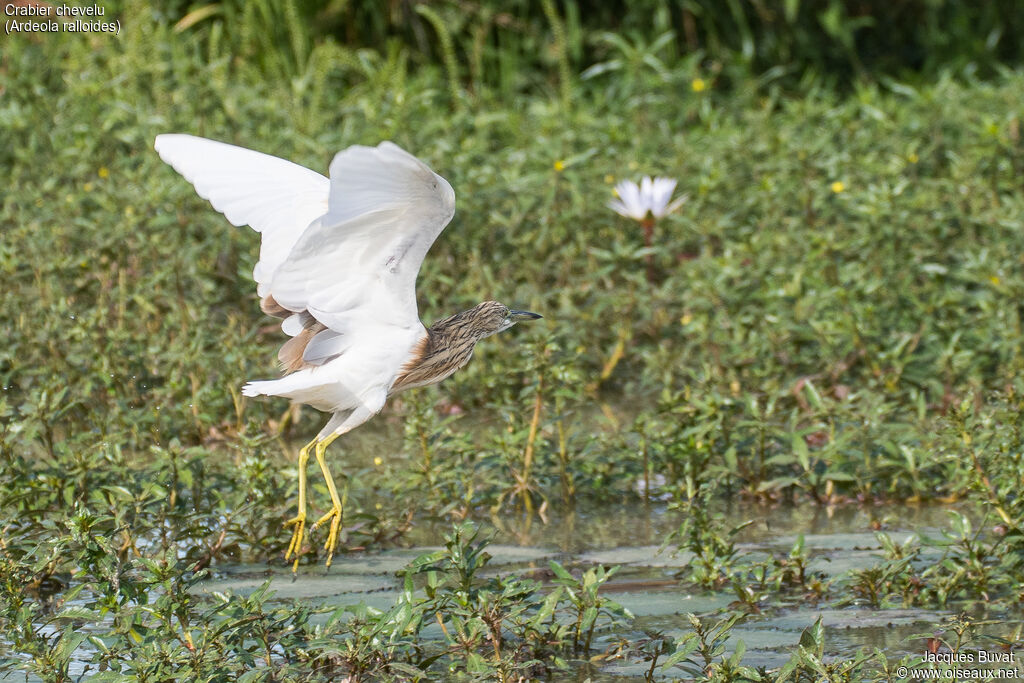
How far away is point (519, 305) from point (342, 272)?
2.36 m

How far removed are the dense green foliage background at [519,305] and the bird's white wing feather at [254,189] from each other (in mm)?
681

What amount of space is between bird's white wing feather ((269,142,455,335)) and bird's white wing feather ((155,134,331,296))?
0.27 m

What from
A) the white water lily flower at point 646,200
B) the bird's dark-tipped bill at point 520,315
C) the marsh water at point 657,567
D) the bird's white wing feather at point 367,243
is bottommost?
the marsh water at point 657,567

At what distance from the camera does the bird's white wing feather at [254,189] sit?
383 centimetres

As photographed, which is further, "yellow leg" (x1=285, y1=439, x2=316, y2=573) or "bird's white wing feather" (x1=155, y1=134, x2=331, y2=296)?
"bird's white wing feather" (x1=155, y1=134, x2=331, y2=296)

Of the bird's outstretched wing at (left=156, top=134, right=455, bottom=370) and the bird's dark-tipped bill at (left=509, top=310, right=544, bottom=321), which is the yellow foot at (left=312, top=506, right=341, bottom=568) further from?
the bird's dark-tipped bill at (left=509, top=310, right=544, bottom=321)

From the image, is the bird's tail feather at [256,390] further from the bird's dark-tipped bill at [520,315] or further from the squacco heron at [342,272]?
the bird's dark-tipped bill at [520,315]

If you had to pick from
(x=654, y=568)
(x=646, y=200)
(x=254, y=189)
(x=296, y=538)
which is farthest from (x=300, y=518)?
(x=646, y=200)

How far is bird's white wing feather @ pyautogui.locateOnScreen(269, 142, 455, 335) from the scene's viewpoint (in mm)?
3180

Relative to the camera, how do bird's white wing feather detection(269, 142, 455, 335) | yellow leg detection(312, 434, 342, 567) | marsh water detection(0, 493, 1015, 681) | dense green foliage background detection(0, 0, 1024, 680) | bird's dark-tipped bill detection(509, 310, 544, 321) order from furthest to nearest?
1. bird's dark-tipped bill detection(509, 310, 544, 321)
2. dense green foliage background detection(0, 0, 1024, 680)
3. yellow leg detection(312, 434, 342, 567)
4. marsh water detection(0, 493, 1015, 681)
5. bird's white wing feather detection(269, 142, 455, 335)

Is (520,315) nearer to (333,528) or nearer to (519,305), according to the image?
(333,528)

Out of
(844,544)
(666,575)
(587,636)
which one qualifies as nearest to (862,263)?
(844,544)

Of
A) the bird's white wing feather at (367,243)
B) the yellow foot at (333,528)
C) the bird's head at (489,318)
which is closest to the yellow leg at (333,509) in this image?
the yellow foot at (333,528)

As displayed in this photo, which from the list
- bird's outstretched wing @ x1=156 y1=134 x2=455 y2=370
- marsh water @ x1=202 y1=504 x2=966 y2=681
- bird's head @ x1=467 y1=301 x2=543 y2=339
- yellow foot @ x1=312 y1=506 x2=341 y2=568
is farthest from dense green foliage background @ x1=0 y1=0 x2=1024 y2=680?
bird's outstretched wing @ x1=156 y1=134 x2=455 y2=370
